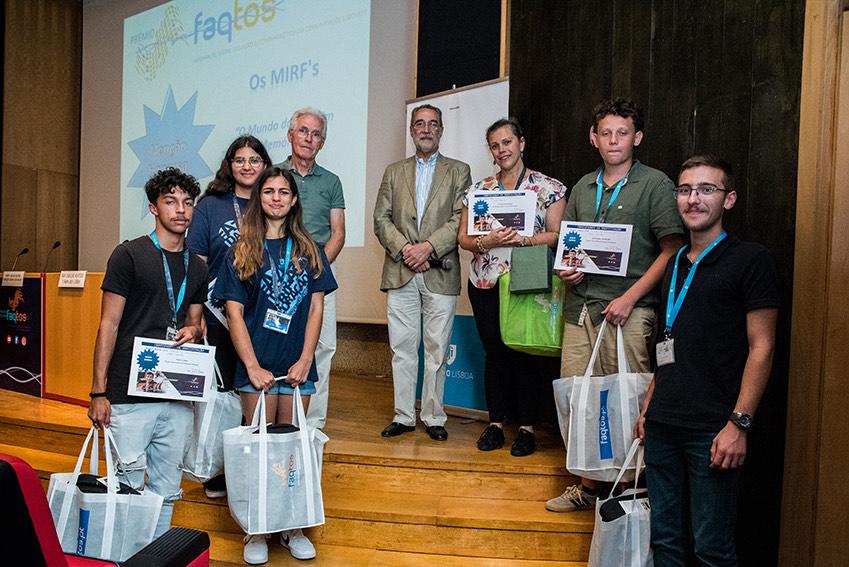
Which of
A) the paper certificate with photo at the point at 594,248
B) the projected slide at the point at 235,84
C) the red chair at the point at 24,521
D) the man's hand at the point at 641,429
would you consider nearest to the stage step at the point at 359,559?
the man's hand at the point at 641,429

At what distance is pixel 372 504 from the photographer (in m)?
2.78

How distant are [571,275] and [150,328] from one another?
1.51 metres

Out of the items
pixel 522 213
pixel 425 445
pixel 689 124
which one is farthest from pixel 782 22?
pixel 425 445

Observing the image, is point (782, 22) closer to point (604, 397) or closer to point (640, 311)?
point (640, 311)

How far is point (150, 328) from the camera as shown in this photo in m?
2.26

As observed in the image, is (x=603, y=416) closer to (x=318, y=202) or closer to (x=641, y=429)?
(x=641, y=429)

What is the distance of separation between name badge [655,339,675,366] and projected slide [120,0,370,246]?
3066mm

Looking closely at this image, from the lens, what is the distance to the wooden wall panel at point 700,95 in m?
2.47

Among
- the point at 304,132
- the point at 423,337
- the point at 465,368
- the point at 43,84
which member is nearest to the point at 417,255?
the point at 423,337

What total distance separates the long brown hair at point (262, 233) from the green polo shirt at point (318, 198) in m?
0.63

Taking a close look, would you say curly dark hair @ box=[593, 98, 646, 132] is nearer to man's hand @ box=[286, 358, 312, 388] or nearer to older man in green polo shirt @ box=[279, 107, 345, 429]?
older man in green polo shirt @ box=[279, 107, 345, 429]

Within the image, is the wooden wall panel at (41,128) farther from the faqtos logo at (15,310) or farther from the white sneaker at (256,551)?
the white sneaker at (256,551)

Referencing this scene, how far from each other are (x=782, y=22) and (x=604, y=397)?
59.8 inches

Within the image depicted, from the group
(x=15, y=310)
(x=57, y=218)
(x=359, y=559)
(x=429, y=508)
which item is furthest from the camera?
(x=57, y=218)
